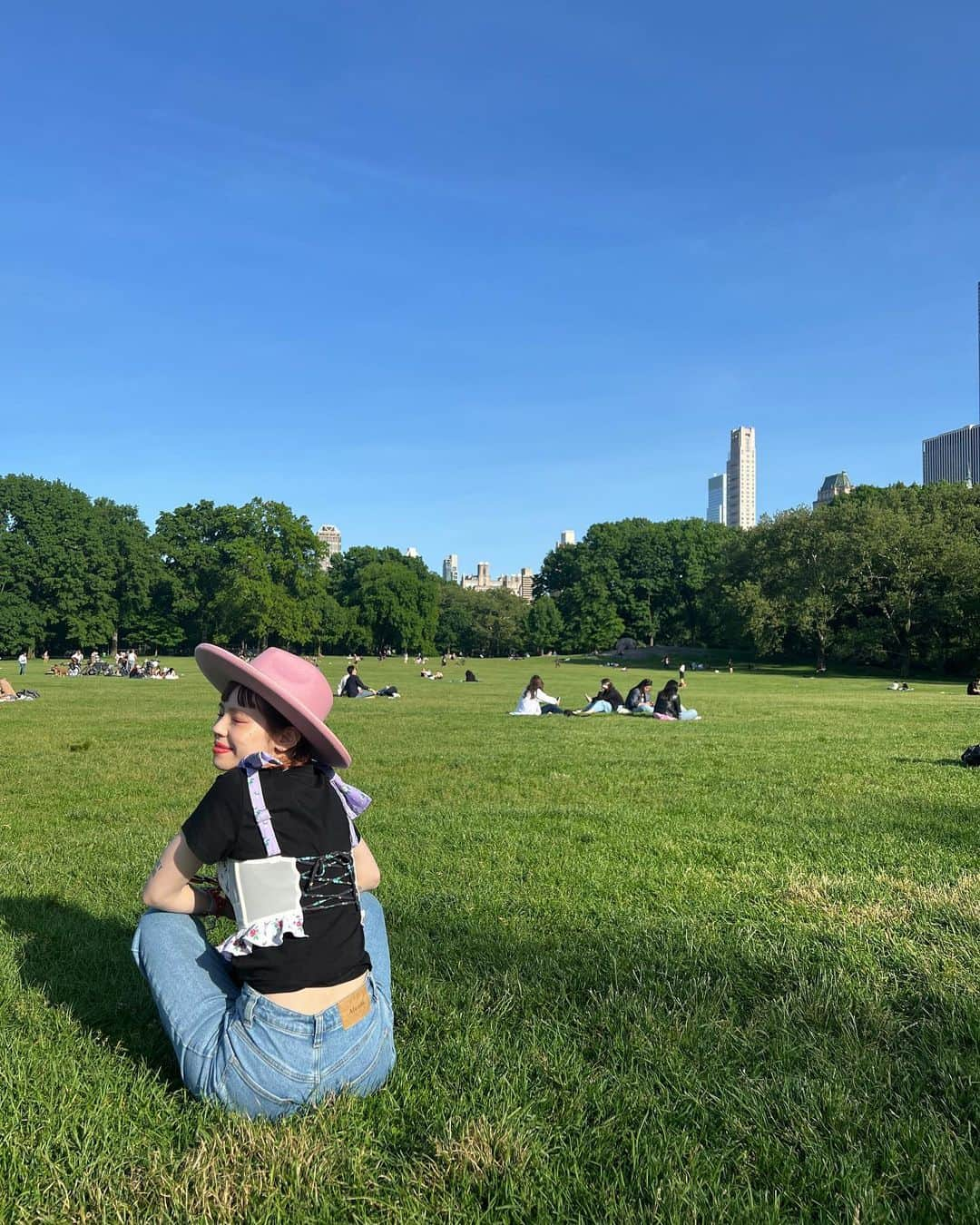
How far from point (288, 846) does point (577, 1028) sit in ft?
5.16

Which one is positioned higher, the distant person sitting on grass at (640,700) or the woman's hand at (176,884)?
the woman's hand at (176,884)

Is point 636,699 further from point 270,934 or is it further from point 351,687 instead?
point 270,934

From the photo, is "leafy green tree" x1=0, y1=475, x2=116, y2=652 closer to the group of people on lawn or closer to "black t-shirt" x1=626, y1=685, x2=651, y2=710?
the group of people on lawn

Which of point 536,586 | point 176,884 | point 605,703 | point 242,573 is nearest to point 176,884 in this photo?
point 176,884

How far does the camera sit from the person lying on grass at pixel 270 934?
2922mm

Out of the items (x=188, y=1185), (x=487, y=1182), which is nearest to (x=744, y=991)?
(x=487, y=1182)

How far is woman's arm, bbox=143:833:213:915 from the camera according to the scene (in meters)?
3.07

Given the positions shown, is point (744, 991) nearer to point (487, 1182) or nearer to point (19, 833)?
point (487, 1182)

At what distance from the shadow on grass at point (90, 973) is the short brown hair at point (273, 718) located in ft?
4.35

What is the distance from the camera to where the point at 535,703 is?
21.7 metres

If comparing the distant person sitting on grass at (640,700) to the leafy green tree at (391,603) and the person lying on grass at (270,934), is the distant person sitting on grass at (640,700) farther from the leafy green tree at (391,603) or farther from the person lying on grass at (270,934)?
the leafy green tree at (391,603)

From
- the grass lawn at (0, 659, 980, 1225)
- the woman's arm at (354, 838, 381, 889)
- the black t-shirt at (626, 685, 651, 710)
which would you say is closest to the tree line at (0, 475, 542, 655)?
the black t-shirt at (626, 685, 651, 710)

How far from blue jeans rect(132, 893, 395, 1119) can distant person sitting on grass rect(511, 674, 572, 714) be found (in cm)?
1827

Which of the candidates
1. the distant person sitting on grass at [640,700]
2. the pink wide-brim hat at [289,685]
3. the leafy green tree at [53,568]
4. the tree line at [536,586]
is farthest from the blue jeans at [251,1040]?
the leafy green tree at [53,568]
